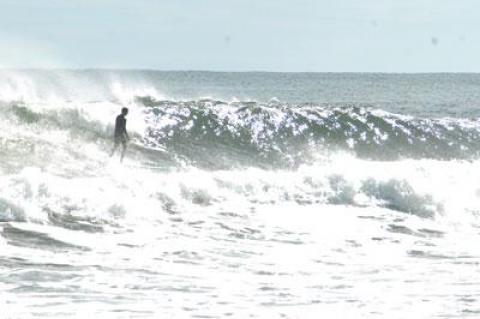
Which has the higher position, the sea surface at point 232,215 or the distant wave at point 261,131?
the distant wave at point 261,131

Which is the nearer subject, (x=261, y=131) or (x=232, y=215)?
(x=232, y=215)

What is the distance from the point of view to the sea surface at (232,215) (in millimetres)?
10211

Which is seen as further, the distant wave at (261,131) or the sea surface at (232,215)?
the distant wave at (261,131)

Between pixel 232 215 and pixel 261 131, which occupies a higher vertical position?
pixel 261 131

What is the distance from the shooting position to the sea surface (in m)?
10.2

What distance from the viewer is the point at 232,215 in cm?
1608

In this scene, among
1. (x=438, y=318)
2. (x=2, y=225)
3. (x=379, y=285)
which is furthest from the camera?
(x=2, y=225)

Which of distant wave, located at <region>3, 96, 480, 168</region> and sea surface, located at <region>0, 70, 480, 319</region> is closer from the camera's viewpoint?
sea surface, located at <region>0, 70, 480, 319</region>

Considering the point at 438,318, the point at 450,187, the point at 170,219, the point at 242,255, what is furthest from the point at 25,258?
the point at 450,187

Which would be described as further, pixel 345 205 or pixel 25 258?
pixel 345 205

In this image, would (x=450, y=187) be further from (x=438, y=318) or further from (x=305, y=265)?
(x=438, y=318)

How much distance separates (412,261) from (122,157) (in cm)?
857

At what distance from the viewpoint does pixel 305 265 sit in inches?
488

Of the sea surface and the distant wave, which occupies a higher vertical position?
the distant wave
